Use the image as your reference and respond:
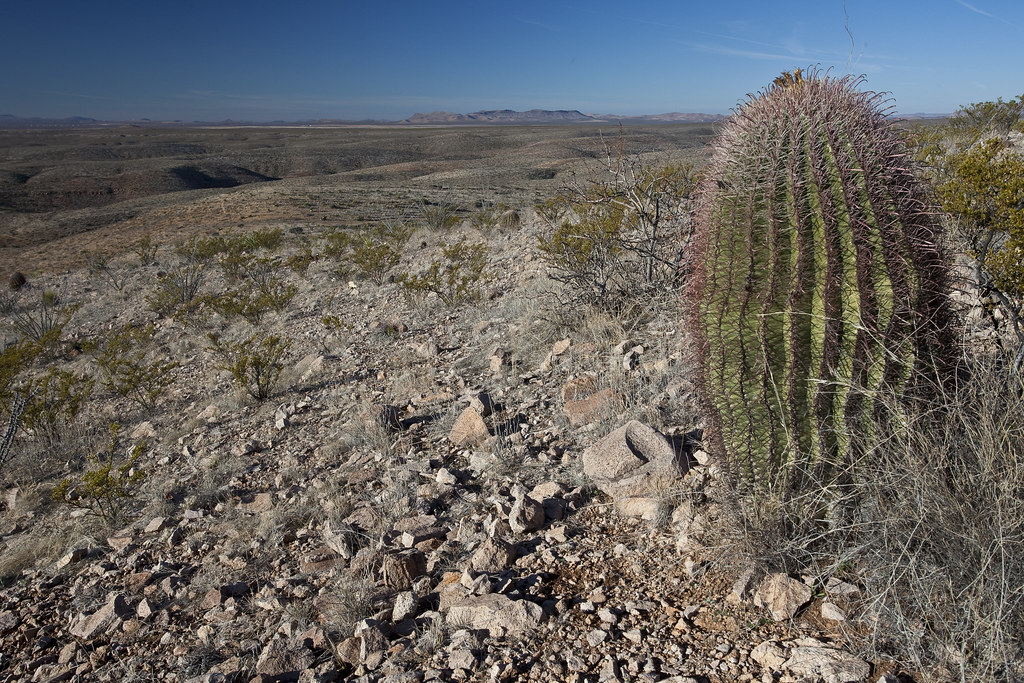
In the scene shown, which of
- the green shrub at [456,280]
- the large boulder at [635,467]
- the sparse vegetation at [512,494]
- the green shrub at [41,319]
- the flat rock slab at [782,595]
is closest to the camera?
the sparse vegetation at [512,494]

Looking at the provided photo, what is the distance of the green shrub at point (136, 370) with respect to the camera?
647 cm

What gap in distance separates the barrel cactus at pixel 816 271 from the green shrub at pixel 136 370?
19.9 ft

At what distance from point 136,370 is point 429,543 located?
16.6 feet

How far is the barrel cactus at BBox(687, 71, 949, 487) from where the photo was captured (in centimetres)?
209

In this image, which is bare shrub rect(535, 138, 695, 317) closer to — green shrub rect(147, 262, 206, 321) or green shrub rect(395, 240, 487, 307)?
green shrub rect(395, 240, 487, 307)

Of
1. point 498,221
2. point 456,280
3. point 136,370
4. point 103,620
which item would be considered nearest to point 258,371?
point 136,370

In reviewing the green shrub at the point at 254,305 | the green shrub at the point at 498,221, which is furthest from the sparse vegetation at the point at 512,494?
the green shrub at the point at 498,221

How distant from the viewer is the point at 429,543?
3094mm

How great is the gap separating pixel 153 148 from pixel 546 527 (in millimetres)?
78774

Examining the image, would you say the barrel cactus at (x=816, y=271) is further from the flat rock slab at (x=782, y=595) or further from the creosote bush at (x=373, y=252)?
the creosote bush at (x=373, y=252)

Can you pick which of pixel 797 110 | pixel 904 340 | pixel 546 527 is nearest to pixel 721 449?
pixel 904 340

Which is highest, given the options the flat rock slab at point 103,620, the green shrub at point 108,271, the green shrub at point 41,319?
the flat rock slab at point 103,620

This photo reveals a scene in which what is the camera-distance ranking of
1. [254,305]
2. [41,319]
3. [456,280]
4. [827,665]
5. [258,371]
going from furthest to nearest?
[41,319] → [254,305] → [456,280] → [258,371] → [827,665]

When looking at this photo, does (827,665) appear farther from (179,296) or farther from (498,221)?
(498,221)
